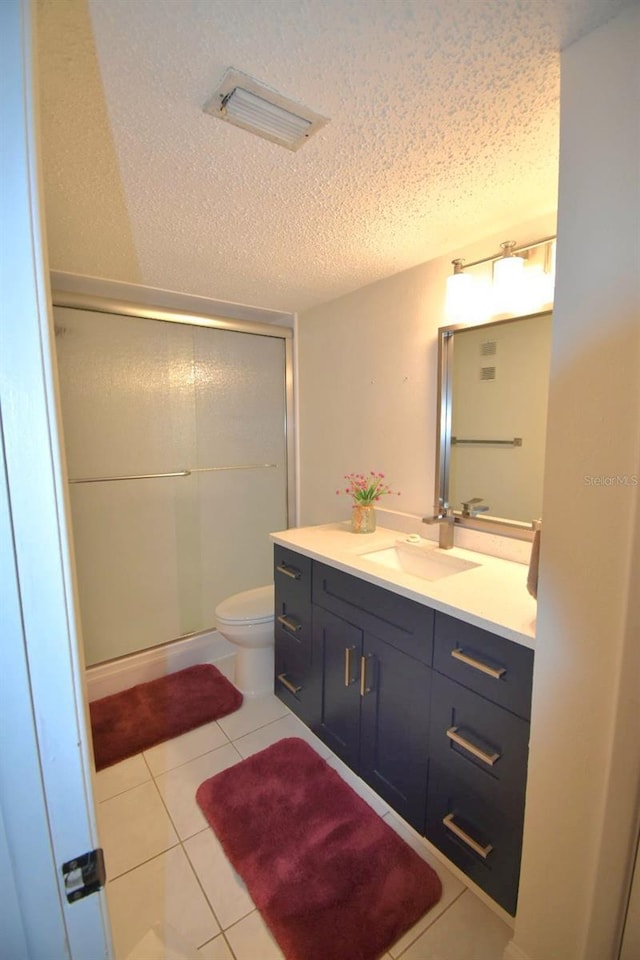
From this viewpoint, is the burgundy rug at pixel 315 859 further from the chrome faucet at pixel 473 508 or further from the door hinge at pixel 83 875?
the chrome faucet at pixel 473 508

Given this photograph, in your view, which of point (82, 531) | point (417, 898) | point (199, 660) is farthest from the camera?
point (199, 660)

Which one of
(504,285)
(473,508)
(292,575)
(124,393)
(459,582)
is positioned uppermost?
(504,285)

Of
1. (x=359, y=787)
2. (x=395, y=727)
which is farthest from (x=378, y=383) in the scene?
(x=359, y=787)

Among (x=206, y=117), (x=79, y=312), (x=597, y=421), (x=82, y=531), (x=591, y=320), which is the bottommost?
(x=82, y=531)

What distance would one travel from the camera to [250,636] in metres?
2.14

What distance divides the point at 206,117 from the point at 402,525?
168 centimetres

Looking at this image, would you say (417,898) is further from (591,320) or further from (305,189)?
(305,189)

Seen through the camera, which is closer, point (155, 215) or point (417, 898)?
point (417, 898)

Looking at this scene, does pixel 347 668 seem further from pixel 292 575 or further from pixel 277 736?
pixel 277 736

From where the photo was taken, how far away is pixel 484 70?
864 mm

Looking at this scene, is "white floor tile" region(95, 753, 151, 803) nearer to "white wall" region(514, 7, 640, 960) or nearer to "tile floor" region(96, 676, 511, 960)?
"tile floor" region(96, 676, 511, 960)

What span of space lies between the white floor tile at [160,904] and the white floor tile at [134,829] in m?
→ 0.04

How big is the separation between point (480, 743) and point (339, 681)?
0.65 m

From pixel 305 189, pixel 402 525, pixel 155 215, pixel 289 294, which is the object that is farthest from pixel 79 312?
pixel 402 525
